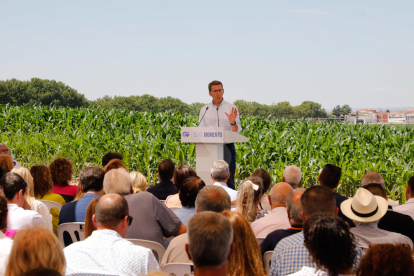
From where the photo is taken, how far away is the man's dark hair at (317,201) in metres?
3.29

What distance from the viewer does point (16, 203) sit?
405 centimetres

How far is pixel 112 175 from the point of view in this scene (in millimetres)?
4469

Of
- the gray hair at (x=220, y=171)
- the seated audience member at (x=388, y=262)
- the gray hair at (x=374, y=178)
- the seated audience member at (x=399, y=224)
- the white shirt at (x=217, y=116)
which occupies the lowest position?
the seated audience member at (x=399, y=224)

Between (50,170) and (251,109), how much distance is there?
132 m

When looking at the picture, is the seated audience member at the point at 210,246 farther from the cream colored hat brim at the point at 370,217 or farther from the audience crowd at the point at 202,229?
the cream colored hat brim at the point at 370,217

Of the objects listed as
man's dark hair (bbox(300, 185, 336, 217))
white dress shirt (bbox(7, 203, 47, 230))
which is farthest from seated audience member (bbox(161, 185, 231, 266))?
white dress shirt (bbox(7, 203, 47, 230))

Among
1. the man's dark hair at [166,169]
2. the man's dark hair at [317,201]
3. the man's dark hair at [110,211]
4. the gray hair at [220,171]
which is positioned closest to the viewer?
the man's dark hair at [110,211]

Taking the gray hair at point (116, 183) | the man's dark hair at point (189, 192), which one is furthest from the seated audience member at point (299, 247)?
the gray hair at point (116, 183)

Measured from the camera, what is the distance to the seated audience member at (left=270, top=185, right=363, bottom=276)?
2877 mm

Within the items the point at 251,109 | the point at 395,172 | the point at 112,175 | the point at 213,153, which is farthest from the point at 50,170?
the point at 251,109

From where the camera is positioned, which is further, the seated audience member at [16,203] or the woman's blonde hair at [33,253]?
the seated audience member at [16,203]

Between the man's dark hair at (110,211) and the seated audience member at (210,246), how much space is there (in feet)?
3.43

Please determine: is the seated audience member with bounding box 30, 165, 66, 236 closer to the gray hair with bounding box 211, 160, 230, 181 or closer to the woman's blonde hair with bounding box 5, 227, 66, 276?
the gray hair with bounding box 211, 160, 230, 181

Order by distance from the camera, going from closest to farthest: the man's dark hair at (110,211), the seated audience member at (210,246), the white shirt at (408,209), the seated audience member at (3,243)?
the seated audience member at (210,246) < the seated audience member at (3,243) < the man's dark hair at (110,211) < the white shirt at (408,209)
